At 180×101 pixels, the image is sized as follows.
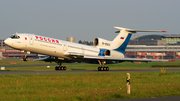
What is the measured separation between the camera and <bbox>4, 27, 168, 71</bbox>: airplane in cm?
2955

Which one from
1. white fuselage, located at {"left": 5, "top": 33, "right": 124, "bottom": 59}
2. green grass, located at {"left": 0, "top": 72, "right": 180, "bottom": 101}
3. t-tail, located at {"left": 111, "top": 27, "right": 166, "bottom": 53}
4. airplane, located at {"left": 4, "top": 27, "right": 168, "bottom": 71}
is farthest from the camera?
t-tail, located at {"left": 111, "top": 27, "right": 166, "bottom": 53}

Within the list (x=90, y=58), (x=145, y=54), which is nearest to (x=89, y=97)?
(x=90, y=58)

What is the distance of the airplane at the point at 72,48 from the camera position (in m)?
29.5

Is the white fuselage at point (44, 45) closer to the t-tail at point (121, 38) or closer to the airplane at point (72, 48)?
the airplane at point (72, 48)

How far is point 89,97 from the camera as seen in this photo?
38.9ft

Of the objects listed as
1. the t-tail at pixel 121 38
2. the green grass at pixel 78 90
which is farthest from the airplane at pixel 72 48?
the green grass at pixel 78 90

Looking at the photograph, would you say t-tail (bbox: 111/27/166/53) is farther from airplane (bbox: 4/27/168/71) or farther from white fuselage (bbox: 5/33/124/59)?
white fuselage (bbox: 5/33/124/59)

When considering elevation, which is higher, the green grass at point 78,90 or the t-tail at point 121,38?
the t-tail at point 121,38

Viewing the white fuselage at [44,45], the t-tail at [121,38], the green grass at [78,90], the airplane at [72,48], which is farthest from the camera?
the t-tail at [121,38]

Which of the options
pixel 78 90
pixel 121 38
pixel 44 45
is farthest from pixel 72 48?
pixel 78 90

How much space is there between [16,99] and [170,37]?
18579 centimetres

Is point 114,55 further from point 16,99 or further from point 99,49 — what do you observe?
point 16,99

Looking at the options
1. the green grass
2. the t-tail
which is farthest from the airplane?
the green grass

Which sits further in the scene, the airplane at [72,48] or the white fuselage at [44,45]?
the airplane at [72,48]
